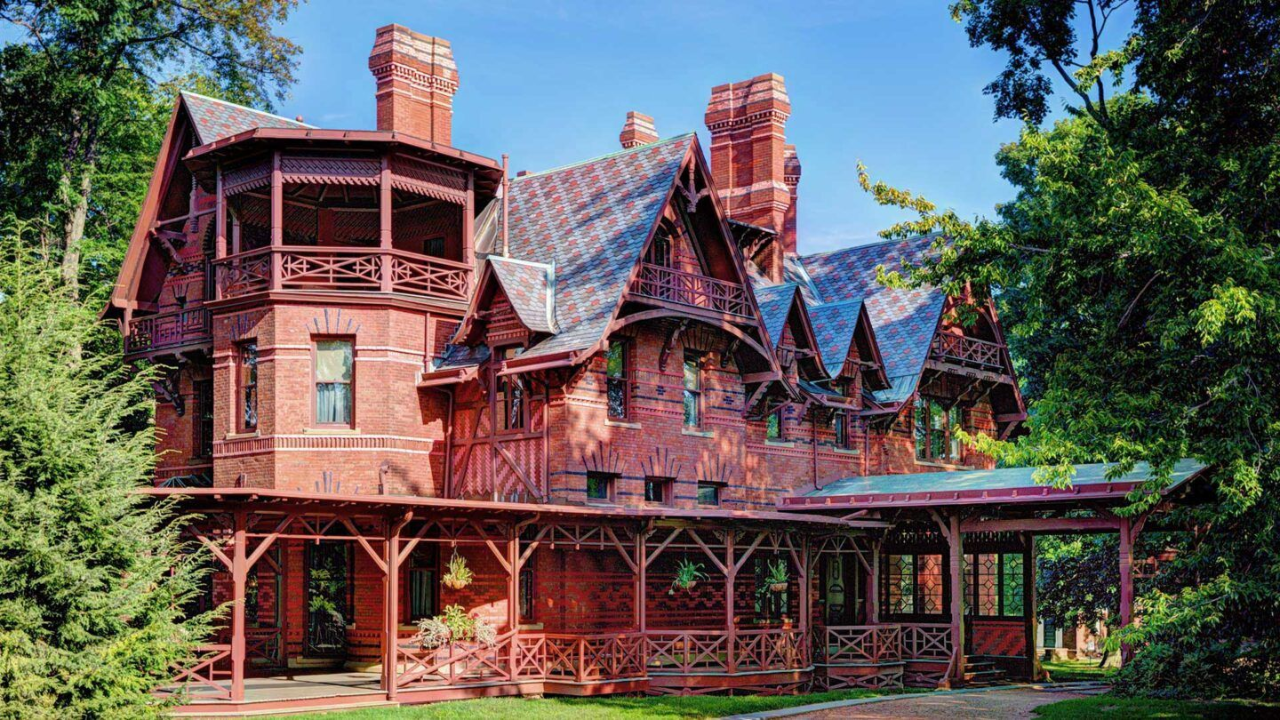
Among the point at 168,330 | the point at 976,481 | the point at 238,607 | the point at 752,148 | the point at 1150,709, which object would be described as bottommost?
the point at 1150,709

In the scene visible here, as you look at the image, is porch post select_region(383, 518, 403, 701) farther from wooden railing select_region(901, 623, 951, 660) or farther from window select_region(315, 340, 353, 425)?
wooden railing select_region(901, 623, 951, 660)

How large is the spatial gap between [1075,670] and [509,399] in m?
17.8

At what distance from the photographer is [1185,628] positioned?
2095 centimetres

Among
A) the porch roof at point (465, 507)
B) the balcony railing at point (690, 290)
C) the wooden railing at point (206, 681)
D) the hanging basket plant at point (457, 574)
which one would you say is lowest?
the wooden railing at point (206, 681)

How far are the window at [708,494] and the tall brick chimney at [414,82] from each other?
9922mm

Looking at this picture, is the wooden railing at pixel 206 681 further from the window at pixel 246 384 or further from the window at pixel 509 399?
the window at pixel 509 399

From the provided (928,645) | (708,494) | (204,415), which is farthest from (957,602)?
(204,415)

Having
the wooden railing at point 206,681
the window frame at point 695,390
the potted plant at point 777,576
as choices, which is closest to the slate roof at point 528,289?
the window frame at point 695,390

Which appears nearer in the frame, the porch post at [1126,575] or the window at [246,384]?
the porch post at [1126,575]

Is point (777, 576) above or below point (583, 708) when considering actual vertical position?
above

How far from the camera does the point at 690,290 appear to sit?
29.4 m

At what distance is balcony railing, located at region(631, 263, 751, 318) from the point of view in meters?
28.5

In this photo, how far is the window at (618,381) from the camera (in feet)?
94.1

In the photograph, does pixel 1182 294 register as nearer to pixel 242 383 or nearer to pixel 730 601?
pixel 730 601
